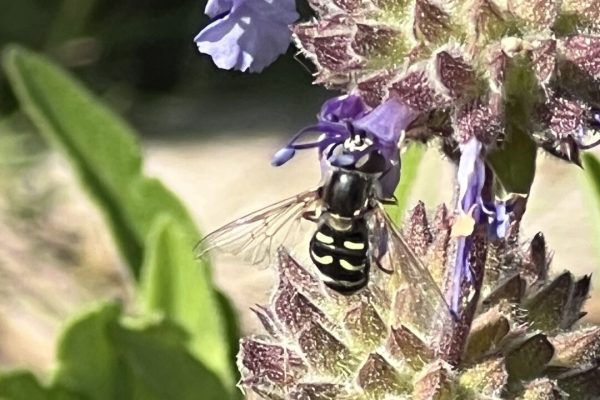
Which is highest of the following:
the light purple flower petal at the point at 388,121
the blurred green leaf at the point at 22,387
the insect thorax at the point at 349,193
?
the light purple flower petal at the point at 388,121

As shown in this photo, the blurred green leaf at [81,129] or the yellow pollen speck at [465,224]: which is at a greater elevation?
the yellow pollen speck at [465,224]

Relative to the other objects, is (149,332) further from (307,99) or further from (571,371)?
(307,99)

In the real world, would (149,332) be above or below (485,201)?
below

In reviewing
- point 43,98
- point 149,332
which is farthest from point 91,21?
point 149,332

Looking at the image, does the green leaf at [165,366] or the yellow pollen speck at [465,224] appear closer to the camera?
the yellow pollen speck at [465,224]

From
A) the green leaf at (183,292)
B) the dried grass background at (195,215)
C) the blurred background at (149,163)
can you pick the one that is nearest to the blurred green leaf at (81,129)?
the green leaf at (183,292)

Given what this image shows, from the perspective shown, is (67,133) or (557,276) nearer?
(557,276)

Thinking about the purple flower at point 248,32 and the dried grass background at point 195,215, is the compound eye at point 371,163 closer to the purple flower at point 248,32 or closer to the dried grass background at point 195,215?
the purple flower at point 248,32

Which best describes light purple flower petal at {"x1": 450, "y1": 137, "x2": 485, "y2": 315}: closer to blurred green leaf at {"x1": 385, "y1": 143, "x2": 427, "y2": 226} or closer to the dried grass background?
blurred green leaf at {"x1": 385, "y1": 143, "x2": 427, "y2": 226}
